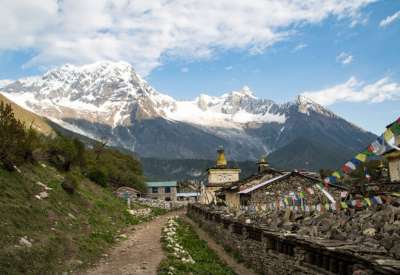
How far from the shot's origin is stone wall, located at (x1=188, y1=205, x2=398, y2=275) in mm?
9180

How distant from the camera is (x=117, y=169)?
78.8m

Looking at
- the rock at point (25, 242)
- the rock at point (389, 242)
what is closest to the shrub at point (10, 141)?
the rock at point (25, 242)

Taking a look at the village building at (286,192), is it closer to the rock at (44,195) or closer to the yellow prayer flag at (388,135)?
the rock at (44,195)

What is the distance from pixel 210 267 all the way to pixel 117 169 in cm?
6379

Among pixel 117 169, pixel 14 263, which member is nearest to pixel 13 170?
pixel 14 263

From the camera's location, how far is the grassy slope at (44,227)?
1450 centimetres

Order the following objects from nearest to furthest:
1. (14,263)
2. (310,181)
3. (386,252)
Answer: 1. (386,252)
2. (14,263)
3. (310,181)

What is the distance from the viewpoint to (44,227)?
1902cm

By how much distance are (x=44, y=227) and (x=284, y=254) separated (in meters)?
11.3

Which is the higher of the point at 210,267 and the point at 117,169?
the point at 117,169

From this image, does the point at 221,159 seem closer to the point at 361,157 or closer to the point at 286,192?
the point at 286,192

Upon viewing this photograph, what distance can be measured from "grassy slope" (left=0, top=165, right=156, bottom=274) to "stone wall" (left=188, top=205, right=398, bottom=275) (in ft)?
21.1

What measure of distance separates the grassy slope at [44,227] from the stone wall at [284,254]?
644 cm

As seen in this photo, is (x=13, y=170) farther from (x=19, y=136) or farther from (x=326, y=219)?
(x=326, y=219)
